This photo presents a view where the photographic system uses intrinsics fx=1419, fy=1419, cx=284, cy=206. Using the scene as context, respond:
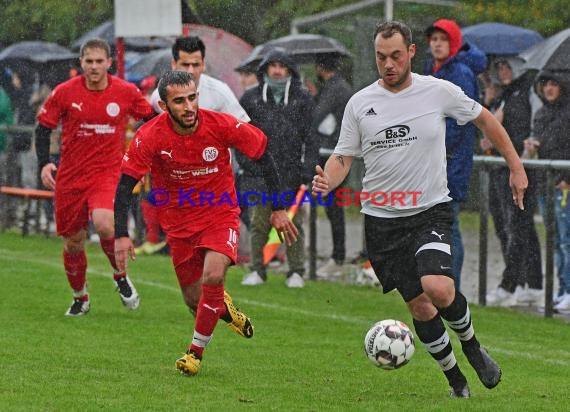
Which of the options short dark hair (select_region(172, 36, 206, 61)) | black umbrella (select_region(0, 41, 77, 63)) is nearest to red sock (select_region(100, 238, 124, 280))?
short dark hair (select_region(172, 36, 206, 61))

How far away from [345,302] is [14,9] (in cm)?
2119

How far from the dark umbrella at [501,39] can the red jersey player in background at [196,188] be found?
30.4 feet

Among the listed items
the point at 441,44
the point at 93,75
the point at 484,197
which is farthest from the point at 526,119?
the point at 93,75

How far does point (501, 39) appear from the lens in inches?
719

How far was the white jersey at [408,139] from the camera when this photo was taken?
27.3 ft

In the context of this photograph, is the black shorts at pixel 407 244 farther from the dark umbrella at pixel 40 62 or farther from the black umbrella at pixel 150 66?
the dark umbrella at pixel 40 62

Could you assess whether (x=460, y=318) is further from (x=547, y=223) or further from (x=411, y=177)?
(x=547, y=223)

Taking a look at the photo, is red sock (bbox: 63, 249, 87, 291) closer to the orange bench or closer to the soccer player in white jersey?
the soccer player in white jersey

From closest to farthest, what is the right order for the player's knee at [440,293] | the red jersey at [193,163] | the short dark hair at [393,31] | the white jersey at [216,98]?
the player's knee at [440,293] → the short dark hair at [393,31] → the red jersey at [193,163] → the white jersey at [216,98]

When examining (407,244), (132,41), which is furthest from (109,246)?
(132,41)

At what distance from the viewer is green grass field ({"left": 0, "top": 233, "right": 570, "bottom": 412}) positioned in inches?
315

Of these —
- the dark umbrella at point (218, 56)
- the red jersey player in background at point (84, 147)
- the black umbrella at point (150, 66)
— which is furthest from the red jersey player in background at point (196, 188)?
the dark umbrella at point (218, 56)

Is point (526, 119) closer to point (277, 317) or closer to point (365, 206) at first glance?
point (277, 317)

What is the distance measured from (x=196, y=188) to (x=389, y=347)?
1820mm
